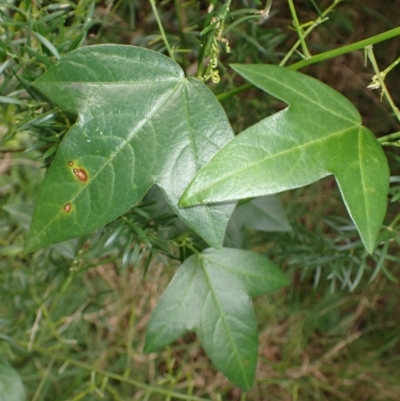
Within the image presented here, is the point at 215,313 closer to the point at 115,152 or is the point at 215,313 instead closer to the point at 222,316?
the point at 222,316

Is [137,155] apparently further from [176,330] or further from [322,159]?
[176,330]

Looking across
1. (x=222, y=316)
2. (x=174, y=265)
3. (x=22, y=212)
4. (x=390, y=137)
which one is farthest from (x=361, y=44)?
(x=174, y=265)

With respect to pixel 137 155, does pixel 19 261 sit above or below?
below

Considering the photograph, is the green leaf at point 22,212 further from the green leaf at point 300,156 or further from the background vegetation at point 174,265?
the green leaf at point 300,156

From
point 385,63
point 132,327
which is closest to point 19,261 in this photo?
point 132,327

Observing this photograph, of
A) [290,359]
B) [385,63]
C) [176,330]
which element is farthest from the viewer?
[290,359]

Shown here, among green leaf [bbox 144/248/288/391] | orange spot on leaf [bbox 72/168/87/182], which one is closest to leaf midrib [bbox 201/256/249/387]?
green leaf [bbox 144/248/288/391]

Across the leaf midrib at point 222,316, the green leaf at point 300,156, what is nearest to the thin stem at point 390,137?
the green leaf at point 300,156
